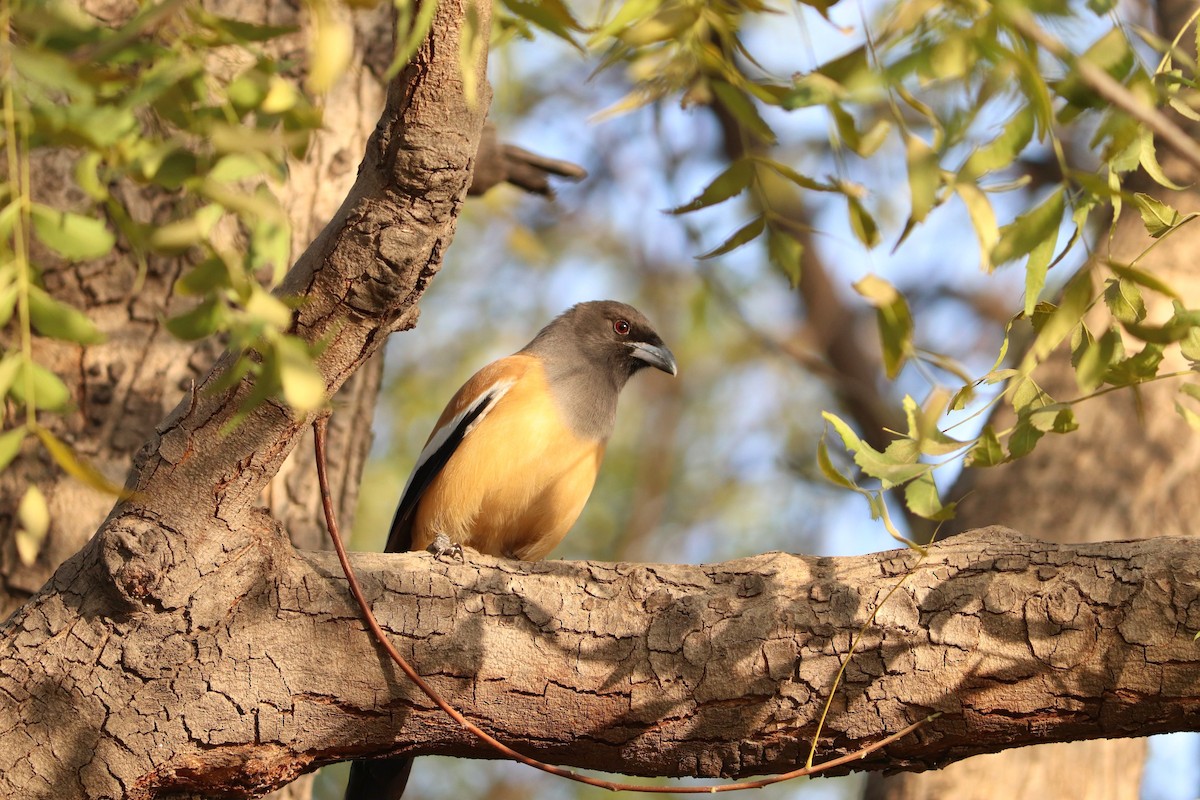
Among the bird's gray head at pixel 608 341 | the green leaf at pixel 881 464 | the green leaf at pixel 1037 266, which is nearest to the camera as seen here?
the green leaf at pixel 1037 266

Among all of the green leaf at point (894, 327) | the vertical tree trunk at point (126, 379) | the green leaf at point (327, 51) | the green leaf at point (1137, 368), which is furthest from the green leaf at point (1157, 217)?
the vertical tree trunk at point (126, 379)

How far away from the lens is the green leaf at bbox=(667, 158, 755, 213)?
3.18 m

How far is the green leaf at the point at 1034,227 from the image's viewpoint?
6.69ft

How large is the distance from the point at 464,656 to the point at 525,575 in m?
0.38

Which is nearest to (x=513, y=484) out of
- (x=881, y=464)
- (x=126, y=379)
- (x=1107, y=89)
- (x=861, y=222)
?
(x=126, y=379)

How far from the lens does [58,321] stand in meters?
1.88

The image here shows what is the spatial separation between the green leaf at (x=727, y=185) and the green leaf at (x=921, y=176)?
4.15 feet

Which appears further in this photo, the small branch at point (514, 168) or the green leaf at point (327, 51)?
the small branch at point (514, 168)

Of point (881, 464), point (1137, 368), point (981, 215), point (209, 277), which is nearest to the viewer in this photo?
point (209, 277)

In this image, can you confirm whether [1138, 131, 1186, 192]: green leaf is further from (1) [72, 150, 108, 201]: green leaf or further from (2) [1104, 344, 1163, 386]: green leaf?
(1) [72, 150, 108, 201]: green leaf

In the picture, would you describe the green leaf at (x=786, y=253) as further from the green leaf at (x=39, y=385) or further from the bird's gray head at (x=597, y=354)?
the bird's gray head at (x=597, y=354)

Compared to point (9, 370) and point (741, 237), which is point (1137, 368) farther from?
point (9, 370)

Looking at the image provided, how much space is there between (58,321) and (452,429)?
13.4ft

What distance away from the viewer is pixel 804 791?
35.2 feet
